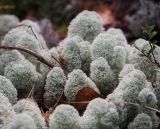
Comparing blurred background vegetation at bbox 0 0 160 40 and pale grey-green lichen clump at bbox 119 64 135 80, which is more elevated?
pale grey-green lichen clump at bbox 119 64 135 80

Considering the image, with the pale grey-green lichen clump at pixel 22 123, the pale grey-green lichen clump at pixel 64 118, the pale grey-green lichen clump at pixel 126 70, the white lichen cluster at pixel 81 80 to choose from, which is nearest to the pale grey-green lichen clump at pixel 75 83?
the white lichen cluster at pixel 81 80

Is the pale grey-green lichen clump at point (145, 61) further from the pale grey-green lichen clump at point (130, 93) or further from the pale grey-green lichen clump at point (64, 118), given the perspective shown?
the pale grey-green lichen clump at point (64, 118)

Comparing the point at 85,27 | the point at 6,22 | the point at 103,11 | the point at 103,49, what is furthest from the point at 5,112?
the point at 103,11

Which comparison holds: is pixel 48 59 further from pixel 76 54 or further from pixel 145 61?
pixel 145 61

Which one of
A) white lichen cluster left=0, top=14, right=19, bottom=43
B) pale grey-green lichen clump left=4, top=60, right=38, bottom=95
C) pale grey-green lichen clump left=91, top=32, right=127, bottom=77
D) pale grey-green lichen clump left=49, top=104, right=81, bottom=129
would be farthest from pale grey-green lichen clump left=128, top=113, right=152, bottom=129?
white lichen cluster left=0, top=14, right=19, bottom=43

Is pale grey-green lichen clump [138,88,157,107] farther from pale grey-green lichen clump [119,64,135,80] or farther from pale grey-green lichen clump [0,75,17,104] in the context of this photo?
pale grey-green lichen clump [0,75,17,104]
